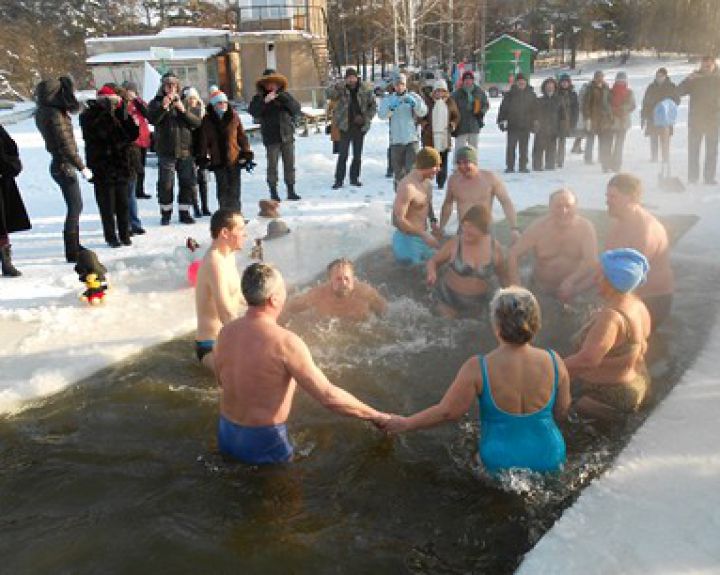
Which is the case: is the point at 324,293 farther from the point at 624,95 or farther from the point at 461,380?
Answer: the point at 624,95

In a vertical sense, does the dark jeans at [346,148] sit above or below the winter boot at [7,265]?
above

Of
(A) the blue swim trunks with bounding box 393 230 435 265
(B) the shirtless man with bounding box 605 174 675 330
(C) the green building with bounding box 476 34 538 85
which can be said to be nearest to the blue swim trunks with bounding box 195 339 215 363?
(A) the blue swim trunks with bounding box 393 230 435 265

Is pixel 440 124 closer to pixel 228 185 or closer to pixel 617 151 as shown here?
pixel 617 151

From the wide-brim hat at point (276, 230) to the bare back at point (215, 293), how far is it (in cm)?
333

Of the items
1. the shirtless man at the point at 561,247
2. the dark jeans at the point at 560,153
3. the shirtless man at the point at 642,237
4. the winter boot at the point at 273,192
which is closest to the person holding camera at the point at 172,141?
the winter boot at the point at 273,192

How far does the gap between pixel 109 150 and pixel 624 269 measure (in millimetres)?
5649

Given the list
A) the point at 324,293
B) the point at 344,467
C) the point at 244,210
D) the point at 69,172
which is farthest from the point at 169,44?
the point at 344,467

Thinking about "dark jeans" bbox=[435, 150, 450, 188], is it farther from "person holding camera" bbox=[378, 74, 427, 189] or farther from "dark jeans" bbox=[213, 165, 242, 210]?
"dark jeans" bbox=[213, 165, 242, 210]

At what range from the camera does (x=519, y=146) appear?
11.6m

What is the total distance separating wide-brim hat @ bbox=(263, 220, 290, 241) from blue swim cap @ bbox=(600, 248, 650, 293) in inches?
190

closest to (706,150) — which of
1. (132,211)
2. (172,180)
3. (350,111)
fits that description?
(350,111)

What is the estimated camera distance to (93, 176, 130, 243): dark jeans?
7.29 meters

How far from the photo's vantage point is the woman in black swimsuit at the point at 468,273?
18.3 feet

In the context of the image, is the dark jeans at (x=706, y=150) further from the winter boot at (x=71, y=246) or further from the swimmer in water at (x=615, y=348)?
the winter boot at (x=71, y=246)
